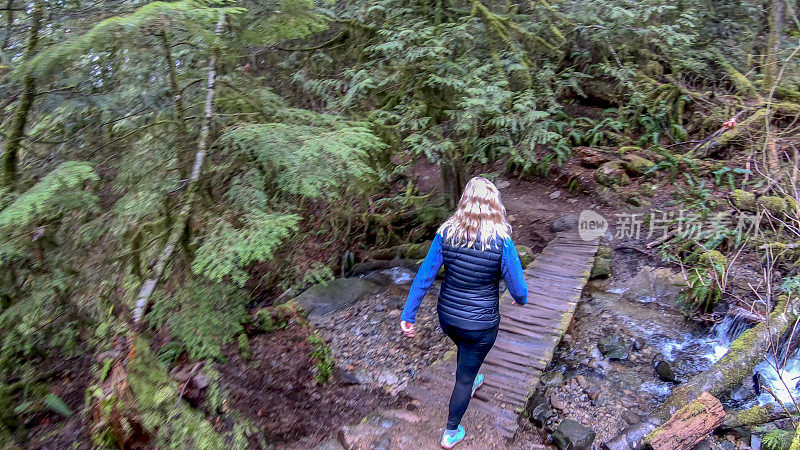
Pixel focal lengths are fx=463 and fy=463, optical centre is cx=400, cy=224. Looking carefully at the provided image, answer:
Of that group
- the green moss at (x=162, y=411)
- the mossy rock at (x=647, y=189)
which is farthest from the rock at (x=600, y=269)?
the green moss at (x=162, y=411)

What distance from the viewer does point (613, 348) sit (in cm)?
637

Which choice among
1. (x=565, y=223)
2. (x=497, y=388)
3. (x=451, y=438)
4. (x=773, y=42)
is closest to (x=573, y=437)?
(x=497, y=388)

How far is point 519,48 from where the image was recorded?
7.09m

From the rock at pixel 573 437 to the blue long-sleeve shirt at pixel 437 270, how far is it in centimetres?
161

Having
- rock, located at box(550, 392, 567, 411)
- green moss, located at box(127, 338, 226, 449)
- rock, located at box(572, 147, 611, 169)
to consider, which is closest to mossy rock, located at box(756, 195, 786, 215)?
rock, located at box(572, 147, 611, 169)

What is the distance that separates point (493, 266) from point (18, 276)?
4.26m

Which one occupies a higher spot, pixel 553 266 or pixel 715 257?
pixel 715 257

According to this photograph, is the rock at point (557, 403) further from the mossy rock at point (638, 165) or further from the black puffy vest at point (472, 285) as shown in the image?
the mossy rock at point (638, 165)

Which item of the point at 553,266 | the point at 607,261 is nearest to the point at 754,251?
the point at 607,261

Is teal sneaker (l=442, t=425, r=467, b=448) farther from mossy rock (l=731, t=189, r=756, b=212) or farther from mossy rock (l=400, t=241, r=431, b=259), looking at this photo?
mossy rock (l=731, t=189, r=756, b=212)

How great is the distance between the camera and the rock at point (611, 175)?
32.8 feet

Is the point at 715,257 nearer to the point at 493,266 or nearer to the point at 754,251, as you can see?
the point at 754,251

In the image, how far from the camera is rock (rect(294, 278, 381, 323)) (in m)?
7.68

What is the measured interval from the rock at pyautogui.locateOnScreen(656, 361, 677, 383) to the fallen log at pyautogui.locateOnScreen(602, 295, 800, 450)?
0.49m
